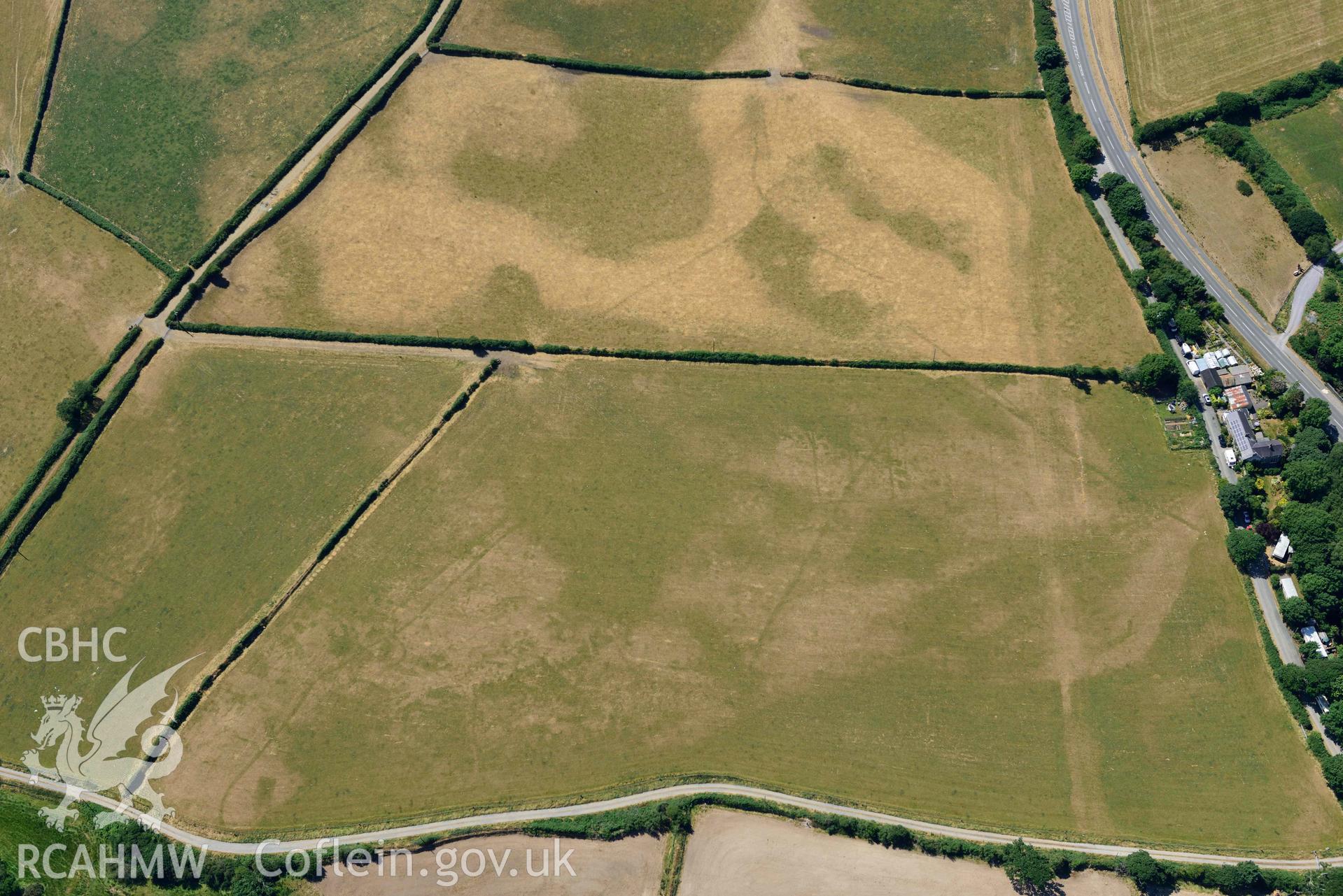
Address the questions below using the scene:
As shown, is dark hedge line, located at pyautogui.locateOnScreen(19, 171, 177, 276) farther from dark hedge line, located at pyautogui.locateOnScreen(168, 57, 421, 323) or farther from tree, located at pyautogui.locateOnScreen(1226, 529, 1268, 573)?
tree, located at pyautogui.locateOnScreen(1226, 529, 1268, 573)

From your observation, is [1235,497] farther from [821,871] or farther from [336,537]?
[336,537]

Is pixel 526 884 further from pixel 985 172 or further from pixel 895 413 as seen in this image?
pixel 985 172

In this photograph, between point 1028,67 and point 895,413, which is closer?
point 895,413

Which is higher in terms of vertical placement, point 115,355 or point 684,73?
point 684,73

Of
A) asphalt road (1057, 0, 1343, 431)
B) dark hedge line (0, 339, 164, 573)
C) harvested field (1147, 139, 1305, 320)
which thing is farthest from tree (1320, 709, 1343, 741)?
dark hedge line (0, 339, 164, 573)

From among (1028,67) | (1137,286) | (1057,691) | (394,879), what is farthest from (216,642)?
(1028,67)

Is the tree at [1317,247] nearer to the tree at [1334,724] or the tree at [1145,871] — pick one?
the tree at [1334,724]

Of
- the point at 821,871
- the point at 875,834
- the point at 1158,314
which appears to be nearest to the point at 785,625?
the point at 875,834
